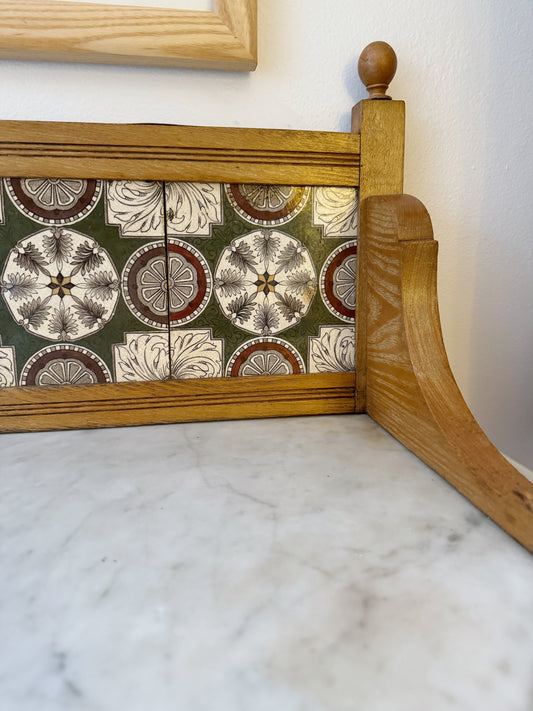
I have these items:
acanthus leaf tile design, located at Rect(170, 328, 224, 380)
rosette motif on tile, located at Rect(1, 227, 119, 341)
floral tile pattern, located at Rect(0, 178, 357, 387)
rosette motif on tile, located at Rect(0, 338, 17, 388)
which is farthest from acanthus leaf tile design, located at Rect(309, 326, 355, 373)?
rosette motif on tile, located at Rect(0, 338, 17, 388)

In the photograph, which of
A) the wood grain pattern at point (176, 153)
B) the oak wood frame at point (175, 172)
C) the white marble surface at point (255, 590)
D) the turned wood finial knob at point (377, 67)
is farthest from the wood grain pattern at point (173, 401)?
the turned wood finial knob at point (377, 67)

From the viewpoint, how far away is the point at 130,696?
0.27 meters

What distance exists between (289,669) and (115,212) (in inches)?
21.0

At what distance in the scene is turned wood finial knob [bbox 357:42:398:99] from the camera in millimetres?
683

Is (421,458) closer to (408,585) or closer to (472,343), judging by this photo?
(408,585)

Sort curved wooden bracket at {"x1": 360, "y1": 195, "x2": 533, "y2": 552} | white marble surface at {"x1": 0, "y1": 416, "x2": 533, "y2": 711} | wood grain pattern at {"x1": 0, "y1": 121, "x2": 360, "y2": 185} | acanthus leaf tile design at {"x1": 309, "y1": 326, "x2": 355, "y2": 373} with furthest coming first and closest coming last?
acanthus leaf tile design at {"x1": 309, "y1": 326, "x2": 355, "y2": 373} → wood grain pattern at {"x1": 0, "y1": 121, "x2": 360, "y2": 185} → curved wooden bracket at {"x1": 360, "y1": 195, "x2": 533, "y2": 552} → white marble surface at {"x1": 0, "y1": 416, "x2": 533, "y2": 711}

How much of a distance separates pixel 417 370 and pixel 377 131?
0.33m

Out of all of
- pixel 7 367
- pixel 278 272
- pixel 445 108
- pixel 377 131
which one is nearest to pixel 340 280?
pixel 278 272

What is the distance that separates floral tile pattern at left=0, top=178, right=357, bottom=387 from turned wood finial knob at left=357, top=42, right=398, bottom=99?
139 mm

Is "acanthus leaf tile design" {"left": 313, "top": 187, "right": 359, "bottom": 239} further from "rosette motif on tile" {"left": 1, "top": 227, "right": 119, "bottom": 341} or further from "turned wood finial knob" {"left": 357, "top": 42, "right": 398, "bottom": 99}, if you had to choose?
"rosette motif on tile" {"left": 1, "top": 227, "right": 119, "bottom": 341}

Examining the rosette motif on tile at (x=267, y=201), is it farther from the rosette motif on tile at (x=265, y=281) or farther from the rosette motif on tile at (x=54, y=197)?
the rosette motif on tile at (x=54, y=197)

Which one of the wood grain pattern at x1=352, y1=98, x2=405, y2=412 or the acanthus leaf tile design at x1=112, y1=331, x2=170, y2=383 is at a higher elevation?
the wood grain pattern at x1=352, y1=98, x2=405, y2=412

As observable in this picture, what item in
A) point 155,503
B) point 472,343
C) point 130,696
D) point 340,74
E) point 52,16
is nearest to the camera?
point 130,696

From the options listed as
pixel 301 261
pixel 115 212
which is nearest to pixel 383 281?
pixel 301 261
